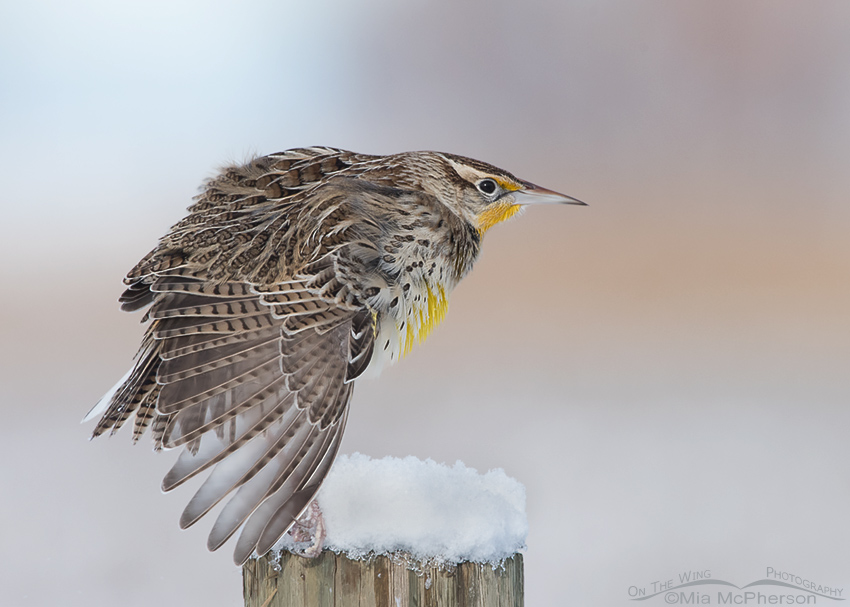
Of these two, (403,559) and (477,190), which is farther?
(477,190)

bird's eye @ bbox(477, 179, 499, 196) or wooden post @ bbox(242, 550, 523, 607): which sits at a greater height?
bird's eye @ bbox(477, 179, 499, 196)

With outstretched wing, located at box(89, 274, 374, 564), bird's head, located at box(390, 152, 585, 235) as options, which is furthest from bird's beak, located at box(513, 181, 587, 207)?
→ outstretched wing, located at box(89, 274, 374, 564)

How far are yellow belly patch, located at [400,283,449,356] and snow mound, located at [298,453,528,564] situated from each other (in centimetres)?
44

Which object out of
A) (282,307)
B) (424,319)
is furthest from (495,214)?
(282,307)

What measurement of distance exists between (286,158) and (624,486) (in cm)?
Answer: 323

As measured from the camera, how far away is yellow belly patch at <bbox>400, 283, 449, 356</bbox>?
8.41 feet

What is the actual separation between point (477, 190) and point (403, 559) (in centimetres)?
152

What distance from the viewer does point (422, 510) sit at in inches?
76.1

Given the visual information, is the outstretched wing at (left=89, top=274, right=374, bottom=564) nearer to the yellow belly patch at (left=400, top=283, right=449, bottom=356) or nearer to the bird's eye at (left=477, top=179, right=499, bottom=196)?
the yellow belly patch at (left=400, top=283, right=449, bottom=356)

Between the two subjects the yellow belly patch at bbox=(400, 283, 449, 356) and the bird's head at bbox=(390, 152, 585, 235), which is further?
the bird's head at bbox=(390, 152, 585, 235)

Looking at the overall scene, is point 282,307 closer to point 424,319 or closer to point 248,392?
point 248,392

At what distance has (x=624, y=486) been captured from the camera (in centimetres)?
515

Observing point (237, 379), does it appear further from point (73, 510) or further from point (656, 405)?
point (656, 405)

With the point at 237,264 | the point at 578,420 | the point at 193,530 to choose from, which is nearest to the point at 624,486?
the point at 578,420
